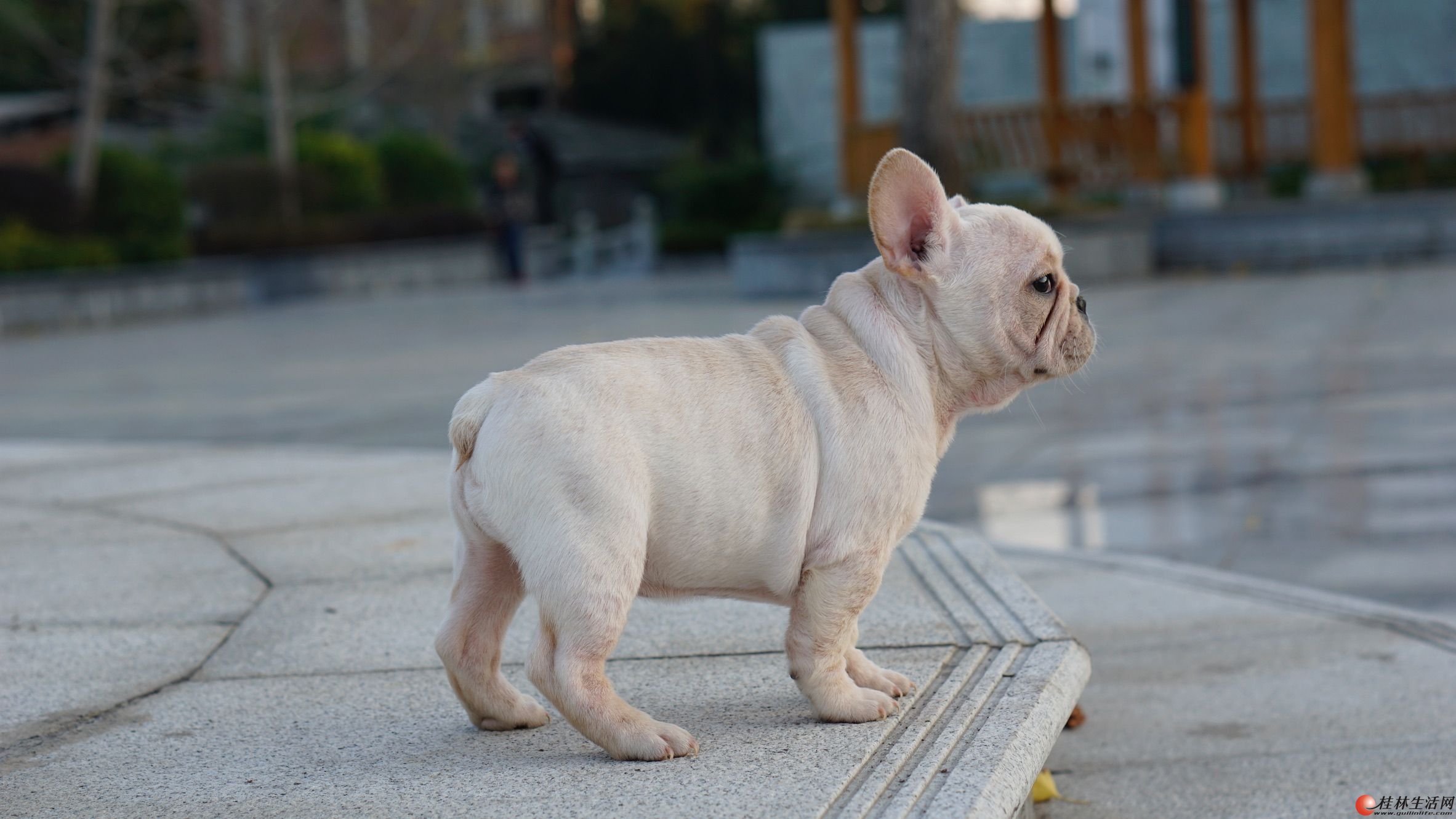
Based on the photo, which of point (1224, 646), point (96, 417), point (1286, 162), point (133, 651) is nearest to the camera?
point (133, 651)

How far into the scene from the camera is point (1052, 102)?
20.4 metres

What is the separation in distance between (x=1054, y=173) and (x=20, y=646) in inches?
700

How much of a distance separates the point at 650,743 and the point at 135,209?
23.4 m

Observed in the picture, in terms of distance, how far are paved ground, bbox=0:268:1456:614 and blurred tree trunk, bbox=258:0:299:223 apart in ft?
28.9

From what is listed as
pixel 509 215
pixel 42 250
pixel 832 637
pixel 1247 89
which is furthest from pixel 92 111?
pixel 832 637

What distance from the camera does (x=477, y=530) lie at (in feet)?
10.1

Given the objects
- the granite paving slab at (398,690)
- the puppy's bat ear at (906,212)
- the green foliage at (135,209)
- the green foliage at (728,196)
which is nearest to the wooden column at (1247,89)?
the green foliage at (728,196)

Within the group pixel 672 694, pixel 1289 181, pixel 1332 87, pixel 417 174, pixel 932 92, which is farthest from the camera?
pixel 417 174

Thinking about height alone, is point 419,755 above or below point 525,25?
below

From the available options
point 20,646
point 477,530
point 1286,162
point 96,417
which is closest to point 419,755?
point 477,530

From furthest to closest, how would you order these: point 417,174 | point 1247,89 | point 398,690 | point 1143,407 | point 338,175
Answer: point 417,174 → point 338,175 → point 1247,89 → point 1143,407 → point 398,690

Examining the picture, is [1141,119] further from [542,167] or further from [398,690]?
[398,690]

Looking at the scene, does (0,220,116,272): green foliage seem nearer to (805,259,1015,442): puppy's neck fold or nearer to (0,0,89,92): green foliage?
(0,0,89,92): green foliage

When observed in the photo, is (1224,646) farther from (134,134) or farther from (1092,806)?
(134,134)
